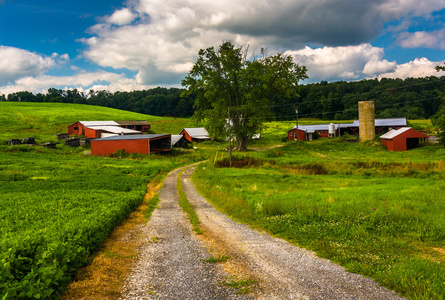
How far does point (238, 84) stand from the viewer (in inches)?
2281

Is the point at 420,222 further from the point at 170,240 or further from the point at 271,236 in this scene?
the point at 170,240

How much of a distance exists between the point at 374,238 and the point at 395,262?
2303 mm

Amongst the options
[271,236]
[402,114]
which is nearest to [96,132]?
[271,236]

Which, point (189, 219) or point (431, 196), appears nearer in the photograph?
point (189, 219)

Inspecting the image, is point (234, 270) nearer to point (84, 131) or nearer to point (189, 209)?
point (189, 209)

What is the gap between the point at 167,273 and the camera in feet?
27.6

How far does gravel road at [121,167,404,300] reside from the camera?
7141 millimetres

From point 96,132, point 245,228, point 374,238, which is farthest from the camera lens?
point 96,132

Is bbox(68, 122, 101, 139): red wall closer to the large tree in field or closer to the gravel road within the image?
the large tree in field

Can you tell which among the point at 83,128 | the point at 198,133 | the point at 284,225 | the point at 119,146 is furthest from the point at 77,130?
the point at 284,225

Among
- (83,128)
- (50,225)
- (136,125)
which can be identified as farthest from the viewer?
(136,125)

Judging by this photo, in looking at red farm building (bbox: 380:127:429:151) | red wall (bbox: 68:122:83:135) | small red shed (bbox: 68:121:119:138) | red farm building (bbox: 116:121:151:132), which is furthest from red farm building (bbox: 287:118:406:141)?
red wall (bbox: 68:122:83:135)

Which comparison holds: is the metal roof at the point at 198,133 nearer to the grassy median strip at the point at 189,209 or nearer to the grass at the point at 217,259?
the grassy median strip at the point at 189,209

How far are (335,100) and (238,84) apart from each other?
99.3 meters
